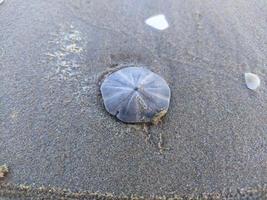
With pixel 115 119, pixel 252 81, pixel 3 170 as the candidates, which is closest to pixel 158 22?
pixel 252 81

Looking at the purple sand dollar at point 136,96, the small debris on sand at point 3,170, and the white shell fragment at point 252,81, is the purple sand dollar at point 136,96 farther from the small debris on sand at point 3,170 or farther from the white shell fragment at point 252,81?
the small debris on sand at point 3,170

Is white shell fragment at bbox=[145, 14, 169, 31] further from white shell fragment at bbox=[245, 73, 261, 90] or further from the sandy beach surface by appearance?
white shell fragment at bbox=[245, 73, 261, 90]

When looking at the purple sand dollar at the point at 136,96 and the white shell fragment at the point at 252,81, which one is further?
the white shell fragment at the point at 252,81

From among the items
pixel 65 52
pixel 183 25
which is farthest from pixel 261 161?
pixel 65 52

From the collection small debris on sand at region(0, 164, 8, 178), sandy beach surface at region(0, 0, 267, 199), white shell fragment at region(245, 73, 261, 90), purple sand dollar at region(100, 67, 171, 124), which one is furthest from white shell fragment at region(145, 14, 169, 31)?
small debris on sand at region(0, 164, 8, 178)

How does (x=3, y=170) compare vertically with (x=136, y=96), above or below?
below

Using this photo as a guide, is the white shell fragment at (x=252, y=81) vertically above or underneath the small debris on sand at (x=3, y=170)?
above

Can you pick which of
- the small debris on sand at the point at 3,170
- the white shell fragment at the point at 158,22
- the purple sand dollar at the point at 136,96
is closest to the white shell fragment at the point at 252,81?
the purple sand dollar at the point at 136,96

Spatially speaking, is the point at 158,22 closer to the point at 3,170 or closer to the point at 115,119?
the point at 115,119
